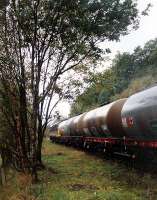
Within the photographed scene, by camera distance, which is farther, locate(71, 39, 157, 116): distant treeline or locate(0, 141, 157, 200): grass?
locate(71, 39, 157, 116): distant treeline

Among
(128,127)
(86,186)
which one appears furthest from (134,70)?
(86,186)

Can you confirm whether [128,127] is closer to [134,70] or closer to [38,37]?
[38,37]

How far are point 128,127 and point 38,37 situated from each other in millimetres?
5417

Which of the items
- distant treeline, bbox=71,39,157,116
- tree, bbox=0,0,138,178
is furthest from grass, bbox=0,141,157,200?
distant treeline, bbox=71,39,157,116

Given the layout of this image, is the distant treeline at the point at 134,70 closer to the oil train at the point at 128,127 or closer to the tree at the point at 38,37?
the oil train at the point at 128,127

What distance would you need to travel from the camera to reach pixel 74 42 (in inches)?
836

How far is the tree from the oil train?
3.50 m

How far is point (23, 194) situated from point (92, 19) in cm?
872

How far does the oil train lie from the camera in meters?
17.2

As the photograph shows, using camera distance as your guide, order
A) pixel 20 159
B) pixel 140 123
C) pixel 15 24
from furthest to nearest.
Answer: pixel 20 159 < pixel 15 24 < pixel 140 123

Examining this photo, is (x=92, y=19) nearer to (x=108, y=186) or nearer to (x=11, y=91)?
(x=11, y=91)

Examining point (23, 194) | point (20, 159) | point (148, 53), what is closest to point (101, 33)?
point (20, 159)

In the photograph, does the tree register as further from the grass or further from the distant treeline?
the distant treeline

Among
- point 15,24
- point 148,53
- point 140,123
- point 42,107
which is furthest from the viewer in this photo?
point 148,53
